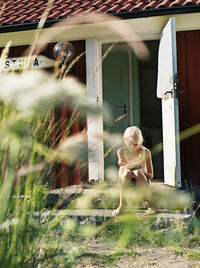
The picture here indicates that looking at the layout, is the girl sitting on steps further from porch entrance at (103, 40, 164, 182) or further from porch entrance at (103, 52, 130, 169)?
porch entrance at (103, 52, 130, 169)

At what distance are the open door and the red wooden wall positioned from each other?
0.35 m

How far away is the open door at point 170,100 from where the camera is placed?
527 centimetres

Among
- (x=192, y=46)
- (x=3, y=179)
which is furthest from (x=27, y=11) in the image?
(x=3, y=179)

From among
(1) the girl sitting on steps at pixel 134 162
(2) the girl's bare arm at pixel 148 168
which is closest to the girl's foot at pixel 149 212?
(1) the girl sitting on steps at pixel 134 162

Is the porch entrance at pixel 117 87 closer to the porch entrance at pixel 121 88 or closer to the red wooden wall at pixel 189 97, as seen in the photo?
the porch entrance at pixel 121 88

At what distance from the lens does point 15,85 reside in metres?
1.23

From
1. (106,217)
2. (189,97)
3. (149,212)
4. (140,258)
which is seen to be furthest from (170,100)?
(140,258)

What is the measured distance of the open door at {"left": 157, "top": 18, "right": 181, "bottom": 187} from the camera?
5.27 meters

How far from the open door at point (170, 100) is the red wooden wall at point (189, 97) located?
35cm

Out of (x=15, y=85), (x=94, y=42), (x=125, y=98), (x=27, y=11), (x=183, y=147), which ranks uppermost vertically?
(x=27, y=11)

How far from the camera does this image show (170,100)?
5531mm

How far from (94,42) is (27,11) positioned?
4.51 feet

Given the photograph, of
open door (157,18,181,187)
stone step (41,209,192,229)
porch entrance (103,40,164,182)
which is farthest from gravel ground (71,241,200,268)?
porch entrance (103,40,164,182)

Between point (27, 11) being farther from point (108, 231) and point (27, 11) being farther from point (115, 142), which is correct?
point (115, 142)
